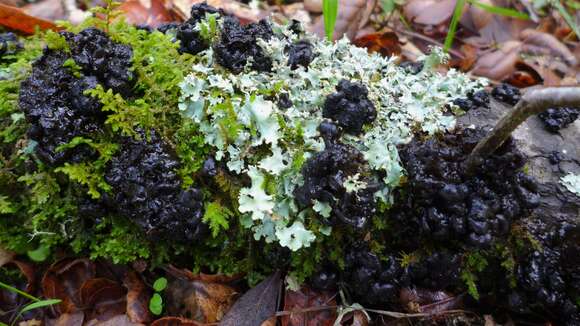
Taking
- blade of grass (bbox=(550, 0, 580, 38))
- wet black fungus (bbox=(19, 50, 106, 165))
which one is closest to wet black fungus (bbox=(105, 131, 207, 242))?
wet black fungus (bbox=(19, 50, 106, 165))

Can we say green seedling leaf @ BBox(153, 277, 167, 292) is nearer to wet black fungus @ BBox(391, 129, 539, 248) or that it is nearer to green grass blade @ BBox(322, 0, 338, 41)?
wet black fungus @ BBox(391, 129, 539, 248)

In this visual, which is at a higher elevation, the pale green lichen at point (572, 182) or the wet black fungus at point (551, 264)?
the pale green lichen at point (572, 182)

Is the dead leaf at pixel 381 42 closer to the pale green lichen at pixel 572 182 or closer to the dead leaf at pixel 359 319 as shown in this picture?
the pale green lichen at pixel 572 182

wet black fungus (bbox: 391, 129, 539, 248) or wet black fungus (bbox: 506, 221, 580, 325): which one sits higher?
wet black fungus (bbox: 391, 129, 539, 248)

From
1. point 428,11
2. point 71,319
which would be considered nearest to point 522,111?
point 71,319

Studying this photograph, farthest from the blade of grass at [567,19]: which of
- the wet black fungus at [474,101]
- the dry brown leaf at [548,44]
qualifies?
the wet black fungus at [474,101]

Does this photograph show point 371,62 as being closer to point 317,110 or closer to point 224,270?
point 317,110
